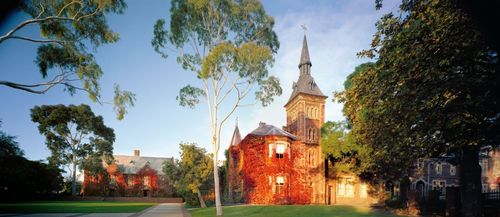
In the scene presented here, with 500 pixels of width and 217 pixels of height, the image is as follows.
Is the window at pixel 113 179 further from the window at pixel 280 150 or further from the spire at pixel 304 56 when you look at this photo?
the spire at pixel 304 56

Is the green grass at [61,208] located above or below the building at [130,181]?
above

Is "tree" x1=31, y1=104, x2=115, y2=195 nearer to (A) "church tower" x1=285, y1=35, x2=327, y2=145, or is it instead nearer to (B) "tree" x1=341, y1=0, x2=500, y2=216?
(A) "church tower" x1=285, y1=35, x2=327, y2=145

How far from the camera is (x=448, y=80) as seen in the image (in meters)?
10.5

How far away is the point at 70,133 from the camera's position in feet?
179

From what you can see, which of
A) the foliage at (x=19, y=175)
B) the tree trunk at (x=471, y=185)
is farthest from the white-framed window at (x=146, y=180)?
the tree trunk at (x=471, y=185)

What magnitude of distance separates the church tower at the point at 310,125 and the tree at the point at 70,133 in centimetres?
3446

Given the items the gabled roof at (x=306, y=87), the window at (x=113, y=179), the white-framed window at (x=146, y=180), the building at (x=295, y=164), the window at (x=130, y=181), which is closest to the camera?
the building at (x=295, y=164)

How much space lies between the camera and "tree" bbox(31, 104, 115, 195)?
51.9 m

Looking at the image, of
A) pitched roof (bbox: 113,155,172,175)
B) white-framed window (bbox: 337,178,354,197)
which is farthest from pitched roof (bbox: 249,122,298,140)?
pitched roof (bbox: 113,155,172,175)

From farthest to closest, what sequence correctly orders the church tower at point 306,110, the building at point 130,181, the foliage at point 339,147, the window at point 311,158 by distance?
the building at point 130,181, the church tower at point 306,110, the window at point 311,158, the foliage at point 339,147

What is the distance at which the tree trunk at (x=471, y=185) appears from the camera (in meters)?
15.8

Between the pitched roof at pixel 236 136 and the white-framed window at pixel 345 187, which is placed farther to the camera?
the pitched roof at pixel 236 136

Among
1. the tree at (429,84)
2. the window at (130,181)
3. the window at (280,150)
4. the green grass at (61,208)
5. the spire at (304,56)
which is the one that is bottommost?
the window at (130,181)

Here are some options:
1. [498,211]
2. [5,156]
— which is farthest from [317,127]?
[5,156]
